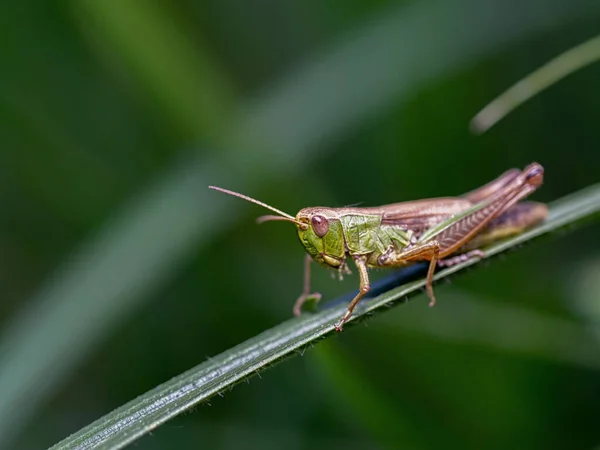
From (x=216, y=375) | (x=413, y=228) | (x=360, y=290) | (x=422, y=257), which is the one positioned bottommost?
(x=216, y=375)

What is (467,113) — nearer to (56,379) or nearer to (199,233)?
(199,233)

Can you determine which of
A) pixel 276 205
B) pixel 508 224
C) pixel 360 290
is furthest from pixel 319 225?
pixel 276 205

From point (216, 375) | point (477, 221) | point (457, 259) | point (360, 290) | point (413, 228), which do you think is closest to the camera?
→ point (216, 375)

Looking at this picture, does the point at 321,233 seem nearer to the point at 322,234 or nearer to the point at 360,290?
the point at 322,234

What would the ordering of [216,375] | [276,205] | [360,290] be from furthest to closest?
1. [276,205]
2. [360,290]
3. [216,375]

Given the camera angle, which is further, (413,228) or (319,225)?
(413,228)

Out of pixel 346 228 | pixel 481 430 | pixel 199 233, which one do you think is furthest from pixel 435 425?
pixel 199 233

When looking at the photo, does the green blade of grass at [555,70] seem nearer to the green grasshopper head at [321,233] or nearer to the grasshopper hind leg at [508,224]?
the grasshopper hind leg at [508,224]

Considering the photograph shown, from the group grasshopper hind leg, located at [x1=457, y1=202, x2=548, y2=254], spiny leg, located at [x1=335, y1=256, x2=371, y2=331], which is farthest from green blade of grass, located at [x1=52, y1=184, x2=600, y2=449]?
grasshopper hind leg, located at [x1=457, y1=202, x2=548, y2=254]
